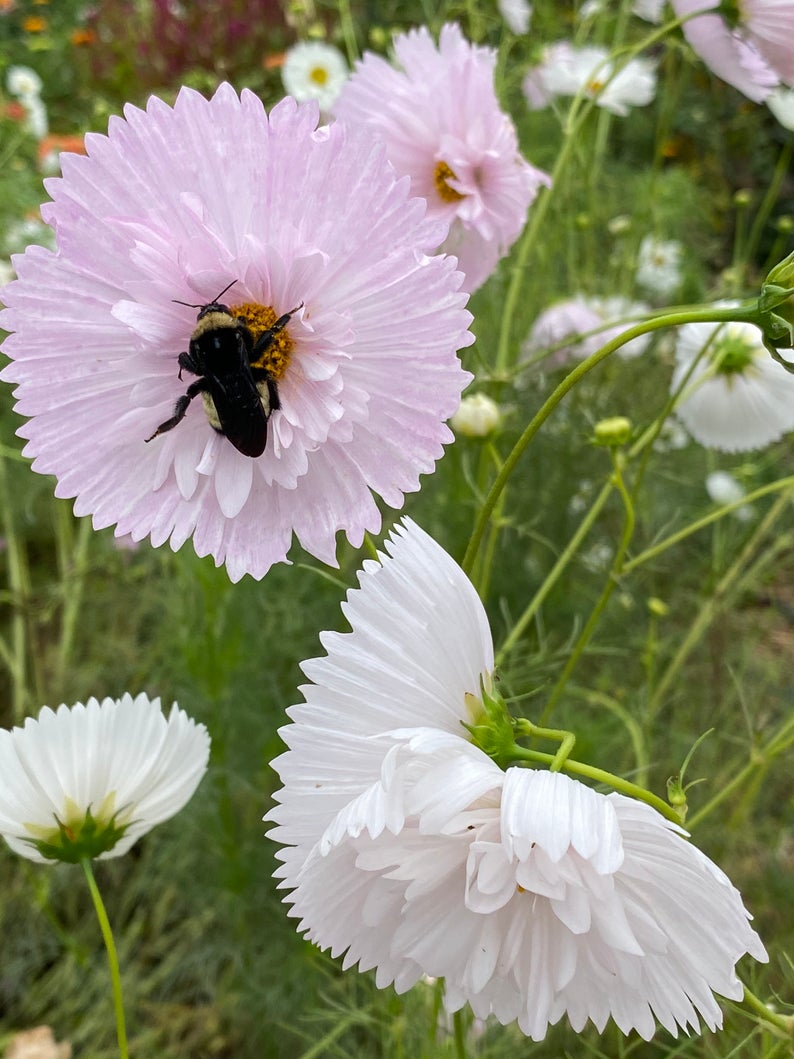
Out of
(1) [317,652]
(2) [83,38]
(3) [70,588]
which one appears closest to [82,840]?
(1) [317,652]

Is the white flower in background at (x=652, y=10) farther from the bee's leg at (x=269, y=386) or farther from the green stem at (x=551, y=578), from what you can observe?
the bee's leg at (x=269, y=386)

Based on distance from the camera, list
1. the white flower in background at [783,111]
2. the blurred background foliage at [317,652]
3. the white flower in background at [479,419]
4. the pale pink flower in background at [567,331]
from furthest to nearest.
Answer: the pale pink flower in background at [567,331] < the blurred background foliage at [317,652] < the white flower in background at [783,111] < the white flower in background at [479,419]

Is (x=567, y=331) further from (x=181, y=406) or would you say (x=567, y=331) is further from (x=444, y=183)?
(x=181, y=406)

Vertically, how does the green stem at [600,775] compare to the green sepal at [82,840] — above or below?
above

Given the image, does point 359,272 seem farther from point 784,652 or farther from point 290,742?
point 784,652

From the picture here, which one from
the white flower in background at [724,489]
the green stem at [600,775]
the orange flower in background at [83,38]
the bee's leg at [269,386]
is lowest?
the orange flower in background at [83,38]

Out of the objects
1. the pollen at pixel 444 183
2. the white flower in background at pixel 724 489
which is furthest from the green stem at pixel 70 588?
the white flower in background at pixel 724 489
